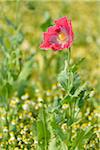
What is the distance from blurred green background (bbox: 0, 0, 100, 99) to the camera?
19.3 ft

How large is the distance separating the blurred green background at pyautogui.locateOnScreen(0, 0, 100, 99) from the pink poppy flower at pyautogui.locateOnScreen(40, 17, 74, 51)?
1.57 m

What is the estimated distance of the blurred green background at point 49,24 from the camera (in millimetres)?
5895

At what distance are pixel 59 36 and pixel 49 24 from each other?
219 cm

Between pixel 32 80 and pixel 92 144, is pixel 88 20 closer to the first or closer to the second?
pixel 32 80

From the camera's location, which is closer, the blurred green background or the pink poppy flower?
the pink poppy flower

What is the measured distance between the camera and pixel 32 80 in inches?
241

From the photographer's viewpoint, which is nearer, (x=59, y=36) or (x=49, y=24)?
(x=59, y=36)

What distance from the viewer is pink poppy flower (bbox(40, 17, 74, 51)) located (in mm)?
3389

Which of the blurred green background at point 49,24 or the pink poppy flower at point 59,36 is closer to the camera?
the pink poppy flower at point 59,36

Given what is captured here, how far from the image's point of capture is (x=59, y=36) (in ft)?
11.4

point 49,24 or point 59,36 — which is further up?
point 49,24

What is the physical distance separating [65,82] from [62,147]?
0.41 meters

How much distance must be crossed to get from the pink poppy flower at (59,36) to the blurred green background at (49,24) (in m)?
1.57

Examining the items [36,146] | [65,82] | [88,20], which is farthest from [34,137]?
[88,20]
